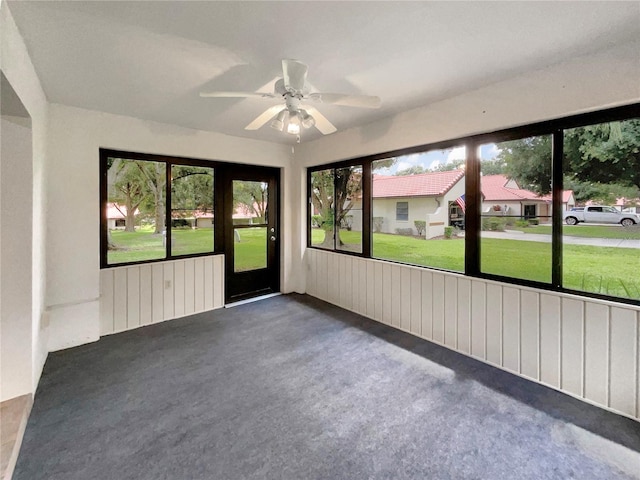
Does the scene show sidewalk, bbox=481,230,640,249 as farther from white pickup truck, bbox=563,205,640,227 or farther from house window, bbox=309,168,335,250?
house window, bbox=309,168,335,250

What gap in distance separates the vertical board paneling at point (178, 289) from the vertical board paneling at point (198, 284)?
159mm

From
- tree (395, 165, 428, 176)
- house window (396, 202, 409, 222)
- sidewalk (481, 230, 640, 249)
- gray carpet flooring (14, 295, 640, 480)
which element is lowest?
gray carpet flooring (14, 295, 640, 480)

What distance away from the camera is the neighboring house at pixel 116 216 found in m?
3.44

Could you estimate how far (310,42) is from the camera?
190cm

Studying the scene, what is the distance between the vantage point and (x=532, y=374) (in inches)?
95.9

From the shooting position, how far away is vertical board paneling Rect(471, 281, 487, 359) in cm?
273

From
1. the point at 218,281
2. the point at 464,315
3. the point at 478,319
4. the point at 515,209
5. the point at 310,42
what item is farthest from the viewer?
the point at 218,281

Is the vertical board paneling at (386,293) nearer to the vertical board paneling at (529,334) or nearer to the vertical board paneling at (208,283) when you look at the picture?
the vertical board paneling at (529,334)

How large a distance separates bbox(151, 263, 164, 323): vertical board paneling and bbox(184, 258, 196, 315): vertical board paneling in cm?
28

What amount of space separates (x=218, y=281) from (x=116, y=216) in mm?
1459

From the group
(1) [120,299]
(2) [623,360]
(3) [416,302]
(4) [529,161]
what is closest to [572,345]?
(2) [623,360]

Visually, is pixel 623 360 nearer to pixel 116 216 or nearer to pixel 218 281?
pixel 218 281

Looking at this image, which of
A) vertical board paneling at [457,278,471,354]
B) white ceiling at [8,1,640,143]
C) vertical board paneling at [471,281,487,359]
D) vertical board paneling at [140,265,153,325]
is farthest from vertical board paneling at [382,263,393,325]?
vertical board paneling at [140,265,153,325]

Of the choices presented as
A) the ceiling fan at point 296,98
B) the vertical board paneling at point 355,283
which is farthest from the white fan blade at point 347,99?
the vertical board paneling at point 355,283
